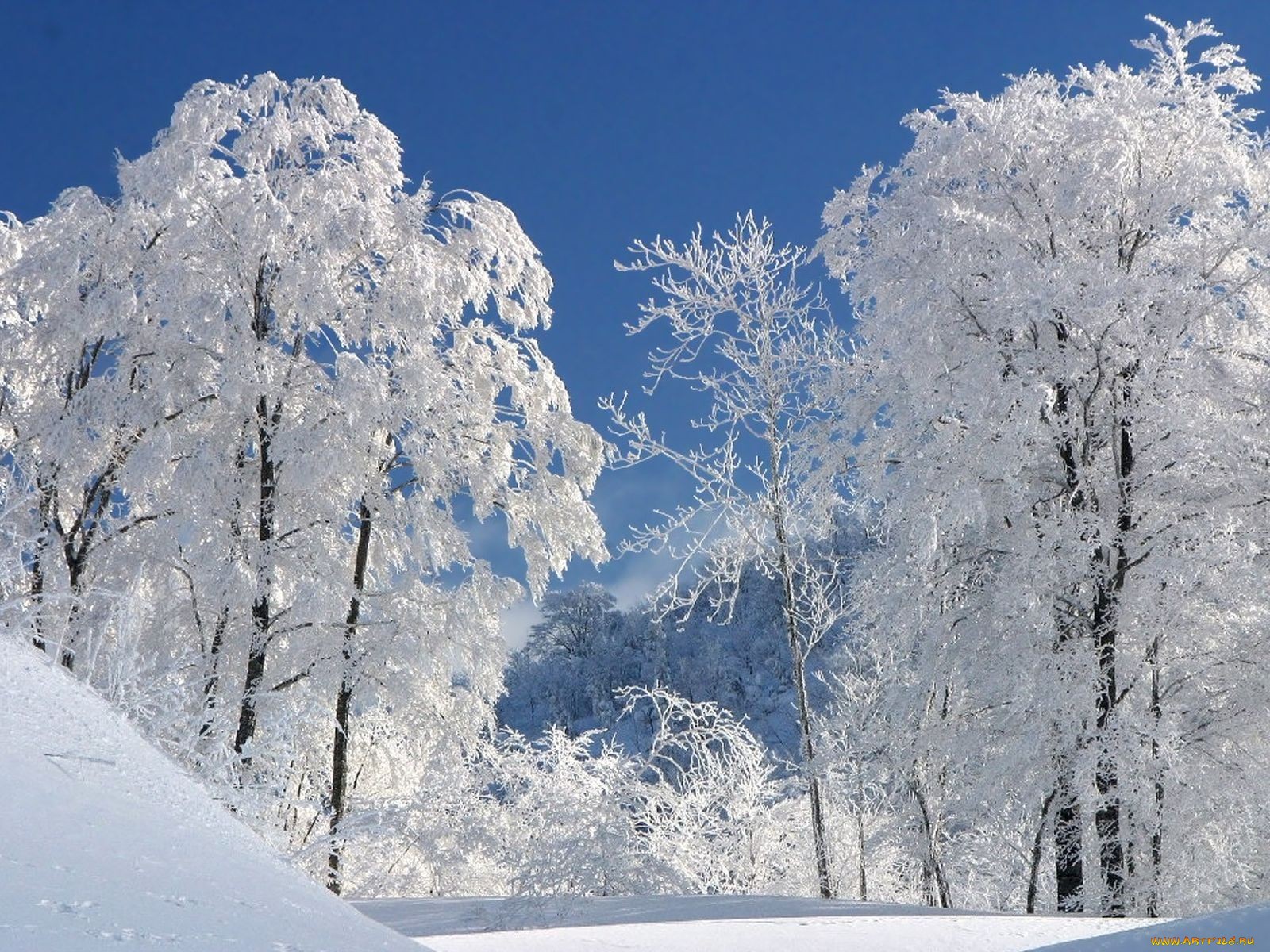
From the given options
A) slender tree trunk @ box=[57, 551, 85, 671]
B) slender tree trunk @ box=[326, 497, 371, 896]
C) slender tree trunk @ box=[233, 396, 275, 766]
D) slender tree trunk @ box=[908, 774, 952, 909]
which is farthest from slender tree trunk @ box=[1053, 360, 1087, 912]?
slender tree trunk @ box=[57, 551, 85, 671]

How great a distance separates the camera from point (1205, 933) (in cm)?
356

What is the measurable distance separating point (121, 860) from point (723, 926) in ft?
11.3

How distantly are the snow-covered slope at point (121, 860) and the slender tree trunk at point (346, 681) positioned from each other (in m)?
6.55

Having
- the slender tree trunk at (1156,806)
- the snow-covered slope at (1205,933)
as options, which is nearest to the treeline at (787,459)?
the slender tree trunk at (1156,806)

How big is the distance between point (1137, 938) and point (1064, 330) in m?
7.44

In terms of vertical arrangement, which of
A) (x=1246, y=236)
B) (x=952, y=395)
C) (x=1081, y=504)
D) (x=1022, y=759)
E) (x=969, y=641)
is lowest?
(x=1022, y=759)

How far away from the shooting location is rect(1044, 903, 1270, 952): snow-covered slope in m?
3.46

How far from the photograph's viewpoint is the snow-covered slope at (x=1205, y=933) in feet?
11.4

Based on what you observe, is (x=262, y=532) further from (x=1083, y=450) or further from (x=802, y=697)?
(x=1083, y=450)

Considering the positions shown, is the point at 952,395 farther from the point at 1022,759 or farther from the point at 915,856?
the point at 915,856

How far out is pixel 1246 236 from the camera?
9.77 meters

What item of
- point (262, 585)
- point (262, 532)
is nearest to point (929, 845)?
point (262, 585)

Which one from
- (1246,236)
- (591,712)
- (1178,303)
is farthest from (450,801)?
(591,712)

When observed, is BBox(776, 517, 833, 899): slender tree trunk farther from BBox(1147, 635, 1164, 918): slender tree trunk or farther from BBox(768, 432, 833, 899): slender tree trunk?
BBox(1147, 635, 1164, 918): slender tree trunk
